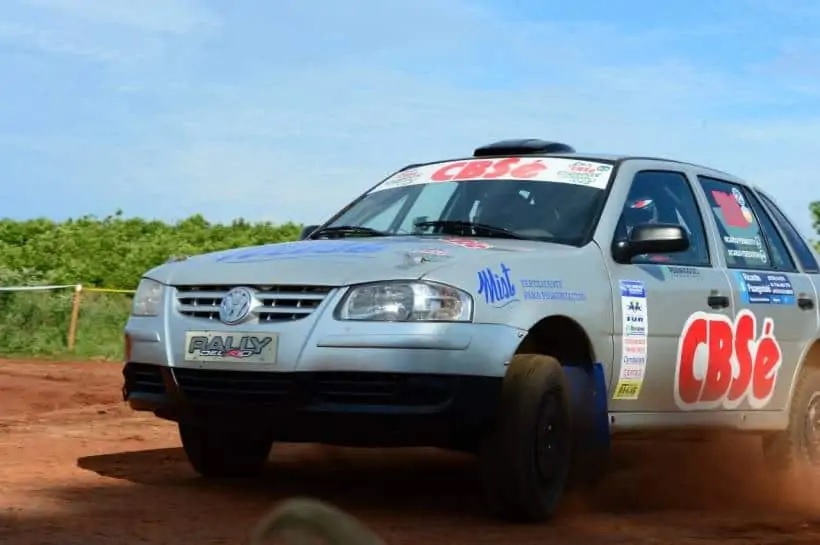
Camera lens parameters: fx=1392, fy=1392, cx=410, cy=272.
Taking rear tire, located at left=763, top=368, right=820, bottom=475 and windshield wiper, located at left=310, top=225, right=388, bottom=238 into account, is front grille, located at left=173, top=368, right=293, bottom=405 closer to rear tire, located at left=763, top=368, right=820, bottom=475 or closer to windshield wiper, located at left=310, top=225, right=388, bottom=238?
windshield wiper, located at left=310, top=225, right=388, bottom=238

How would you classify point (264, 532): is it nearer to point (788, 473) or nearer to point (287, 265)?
point (287, 265)

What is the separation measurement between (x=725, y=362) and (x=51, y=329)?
14.2 metres

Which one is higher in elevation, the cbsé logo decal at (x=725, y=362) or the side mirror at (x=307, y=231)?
the side mirror at (x=307, y=231)

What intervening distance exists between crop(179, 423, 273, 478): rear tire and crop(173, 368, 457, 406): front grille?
3.54 ft

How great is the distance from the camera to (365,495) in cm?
680

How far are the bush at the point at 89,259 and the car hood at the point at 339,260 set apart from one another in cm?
1338

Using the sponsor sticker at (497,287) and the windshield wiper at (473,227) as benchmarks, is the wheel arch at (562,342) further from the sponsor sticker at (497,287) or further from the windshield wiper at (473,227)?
the windshield wiper at (473,227)

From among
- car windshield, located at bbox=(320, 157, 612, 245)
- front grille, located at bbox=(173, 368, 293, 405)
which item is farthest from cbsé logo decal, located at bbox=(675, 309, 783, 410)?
front grille, located at bbox=(173, 368, 293, 405)

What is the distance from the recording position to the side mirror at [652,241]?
647 centimetres

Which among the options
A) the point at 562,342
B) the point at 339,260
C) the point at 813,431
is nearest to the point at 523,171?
the point at 562,342

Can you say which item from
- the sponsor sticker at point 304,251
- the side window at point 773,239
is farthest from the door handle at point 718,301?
the sponsor sticker at point 304,251

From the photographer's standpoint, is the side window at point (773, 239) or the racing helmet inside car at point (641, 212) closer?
the racing helmet inside car at point (641, 212)

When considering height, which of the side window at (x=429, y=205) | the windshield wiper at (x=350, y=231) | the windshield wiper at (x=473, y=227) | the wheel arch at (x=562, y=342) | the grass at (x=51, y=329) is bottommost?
the grass at (x=51, y=329)

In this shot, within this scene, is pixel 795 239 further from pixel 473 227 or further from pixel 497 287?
pixel 497 287
